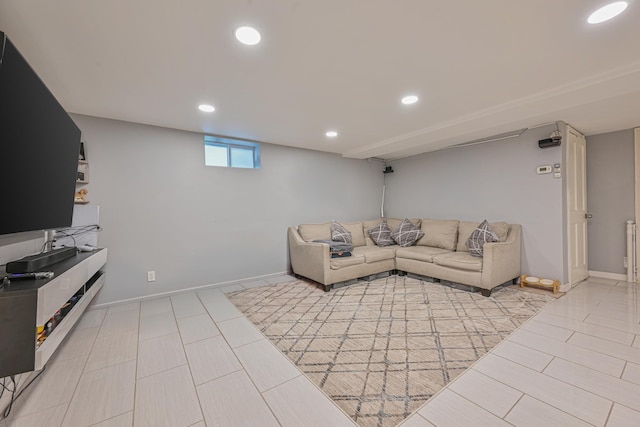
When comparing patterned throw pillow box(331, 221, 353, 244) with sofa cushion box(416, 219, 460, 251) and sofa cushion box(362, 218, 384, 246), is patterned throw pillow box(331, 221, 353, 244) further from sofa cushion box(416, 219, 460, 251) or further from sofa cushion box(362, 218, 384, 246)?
sofa cushion box(416, 219, 460, 251)

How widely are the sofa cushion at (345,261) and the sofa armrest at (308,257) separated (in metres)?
0.10

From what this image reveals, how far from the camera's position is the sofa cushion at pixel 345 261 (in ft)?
11.7

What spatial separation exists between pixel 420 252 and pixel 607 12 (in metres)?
3.04

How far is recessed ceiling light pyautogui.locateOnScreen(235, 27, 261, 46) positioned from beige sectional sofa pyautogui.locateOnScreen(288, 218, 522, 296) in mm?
2480

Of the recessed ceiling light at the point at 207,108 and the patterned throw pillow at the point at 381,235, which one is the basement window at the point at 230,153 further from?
the patterned throw pillow at the point at 381,235

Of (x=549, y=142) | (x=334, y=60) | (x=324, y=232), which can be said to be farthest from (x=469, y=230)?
(x=334, y=60)

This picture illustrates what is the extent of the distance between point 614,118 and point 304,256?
4228mm

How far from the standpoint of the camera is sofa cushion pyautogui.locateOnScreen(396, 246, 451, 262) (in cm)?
381

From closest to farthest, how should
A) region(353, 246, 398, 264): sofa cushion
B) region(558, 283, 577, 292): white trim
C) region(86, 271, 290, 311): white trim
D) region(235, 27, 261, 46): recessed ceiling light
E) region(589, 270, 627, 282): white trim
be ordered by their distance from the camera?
region(235, 27, 261, 46): recessed ceiling light → region(86, 271, 290, 311): white trim → region(558, 283, 577, 292): white trim → region(589, 270, 627, 282): white trim → region(353, 246, 398, 264): sofa cushion

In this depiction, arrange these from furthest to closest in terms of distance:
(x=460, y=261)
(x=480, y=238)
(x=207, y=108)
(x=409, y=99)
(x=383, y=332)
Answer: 1. (x=480, y=238)
2. (x=460, y=261)
3. (x=207, y=108)
4. (x=409, y=99)
5. (x=383, y=332)

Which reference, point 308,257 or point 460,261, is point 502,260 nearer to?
point 460,261

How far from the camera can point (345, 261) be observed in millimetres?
3670

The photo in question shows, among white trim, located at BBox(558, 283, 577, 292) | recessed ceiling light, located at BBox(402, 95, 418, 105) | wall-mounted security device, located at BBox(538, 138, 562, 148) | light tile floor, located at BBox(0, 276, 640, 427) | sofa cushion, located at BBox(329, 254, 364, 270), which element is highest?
recessed ceiling light, located at BBox(402, 95, 418, 105)

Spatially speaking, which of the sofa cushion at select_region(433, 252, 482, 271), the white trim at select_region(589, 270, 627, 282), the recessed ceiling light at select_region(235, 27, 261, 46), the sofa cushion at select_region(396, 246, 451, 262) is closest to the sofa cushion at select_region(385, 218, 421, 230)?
the sofa cushion at select_region(396, 246, 451, 262)
